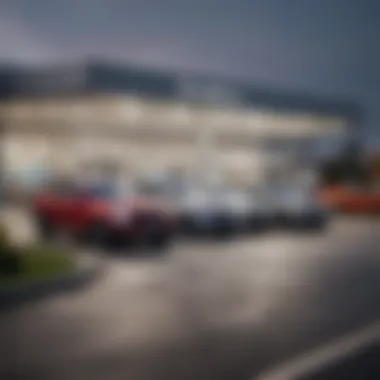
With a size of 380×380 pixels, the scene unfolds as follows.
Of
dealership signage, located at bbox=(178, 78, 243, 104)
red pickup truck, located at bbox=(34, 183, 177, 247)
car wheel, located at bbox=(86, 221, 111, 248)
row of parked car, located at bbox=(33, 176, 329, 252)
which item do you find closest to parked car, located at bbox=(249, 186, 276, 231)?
row of parked car, located at bbox=(33, 176, 329, 252)

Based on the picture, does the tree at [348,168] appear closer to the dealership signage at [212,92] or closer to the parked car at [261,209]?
the parked car at [261,209]

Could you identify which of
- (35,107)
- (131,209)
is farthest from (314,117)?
(131,209)

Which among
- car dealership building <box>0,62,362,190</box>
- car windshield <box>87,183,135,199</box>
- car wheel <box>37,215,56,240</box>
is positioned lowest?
car wheel <box>37,215,56,240</box>

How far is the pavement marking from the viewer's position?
416 centimetres

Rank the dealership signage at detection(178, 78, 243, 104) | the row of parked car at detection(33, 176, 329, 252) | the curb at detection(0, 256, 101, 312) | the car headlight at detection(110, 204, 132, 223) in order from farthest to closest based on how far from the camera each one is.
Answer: the car headlight at detection(110, 204, 132, 223), the curb at detection(0, 256, 101, 312), the row of parked car at detection(33, 176, 329, 252), the dealership signage at detection(178, 78, 243, 104)

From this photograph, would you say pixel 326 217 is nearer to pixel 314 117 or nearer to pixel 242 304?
pixel 242 304

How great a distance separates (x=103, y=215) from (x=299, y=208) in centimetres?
134

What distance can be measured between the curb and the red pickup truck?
10.4 inches

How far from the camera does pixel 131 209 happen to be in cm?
719

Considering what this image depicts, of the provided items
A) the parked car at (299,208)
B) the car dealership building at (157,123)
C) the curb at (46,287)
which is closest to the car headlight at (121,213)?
the curb at (46,287)

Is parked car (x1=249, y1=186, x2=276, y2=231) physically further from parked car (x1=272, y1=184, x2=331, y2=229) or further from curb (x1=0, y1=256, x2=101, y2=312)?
curb (x1=0, y1=256, x2=101, y2=312)

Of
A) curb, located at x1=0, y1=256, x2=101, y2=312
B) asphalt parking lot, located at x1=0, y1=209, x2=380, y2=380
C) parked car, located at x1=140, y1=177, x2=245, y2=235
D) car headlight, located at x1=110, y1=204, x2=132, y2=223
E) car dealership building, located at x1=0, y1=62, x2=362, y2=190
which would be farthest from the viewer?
car headlight, located at x1=110, y1=204, x2=132, y2=223

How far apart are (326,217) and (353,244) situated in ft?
2.04

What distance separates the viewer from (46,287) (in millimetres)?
5766
